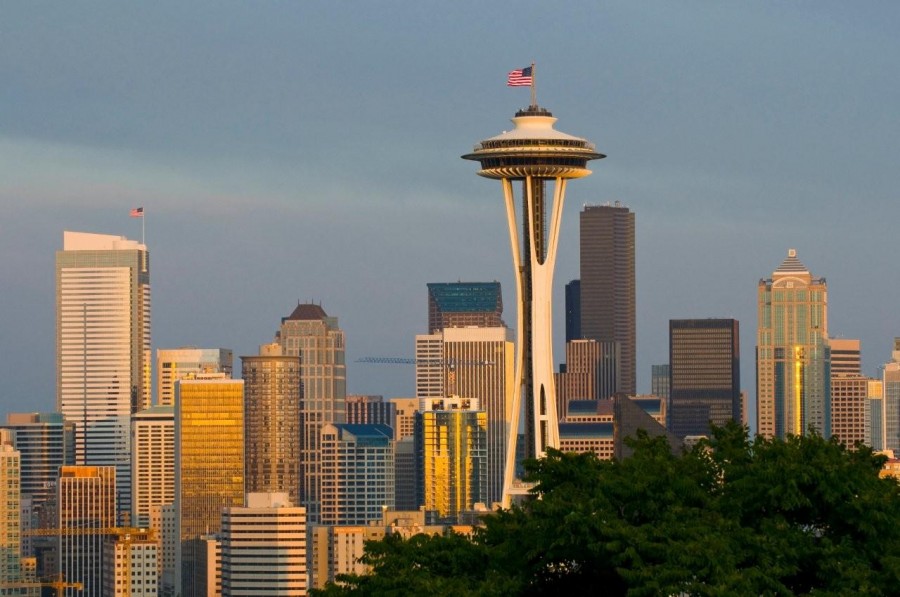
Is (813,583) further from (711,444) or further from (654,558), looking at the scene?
(711,444)

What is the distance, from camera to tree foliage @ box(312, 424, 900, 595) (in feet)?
150

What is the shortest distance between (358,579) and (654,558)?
11.6 metres

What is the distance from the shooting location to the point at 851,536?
47.9m

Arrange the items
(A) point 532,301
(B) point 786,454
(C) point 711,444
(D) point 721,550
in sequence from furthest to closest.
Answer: (A) point 532,301 → (C) point 711,444 → (B) point 786,454 → (D) point 721,550

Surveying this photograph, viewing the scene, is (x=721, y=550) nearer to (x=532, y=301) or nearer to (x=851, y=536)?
(x=851, y=536)

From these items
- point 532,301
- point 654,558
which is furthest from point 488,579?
point 532,301

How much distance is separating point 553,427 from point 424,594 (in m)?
150

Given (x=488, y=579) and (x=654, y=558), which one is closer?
(x=654, y=558)

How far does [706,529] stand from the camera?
4659 cm

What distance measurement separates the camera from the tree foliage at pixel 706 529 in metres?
45.6

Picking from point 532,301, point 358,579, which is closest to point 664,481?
point 358,579

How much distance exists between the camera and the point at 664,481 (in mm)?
49812

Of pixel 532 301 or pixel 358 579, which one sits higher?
pixel 532 301

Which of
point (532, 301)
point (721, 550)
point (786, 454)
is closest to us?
point (721, 550)
